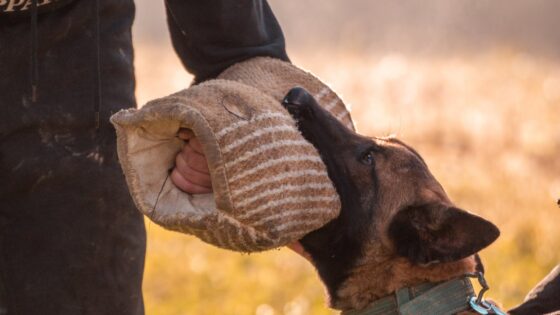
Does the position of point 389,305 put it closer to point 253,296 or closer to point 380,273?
point 380,273

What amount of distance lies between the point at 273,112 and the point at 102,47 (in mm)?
689

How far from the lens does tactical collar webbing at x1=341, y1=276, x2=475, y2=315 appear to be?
4.00 metres

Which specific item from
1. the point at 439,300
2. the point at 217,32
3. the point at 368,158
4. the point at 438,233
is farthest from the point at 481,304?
the point at 217,32

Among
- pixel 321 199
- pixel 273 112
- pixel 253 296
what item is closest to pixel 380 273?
pixel 321 199

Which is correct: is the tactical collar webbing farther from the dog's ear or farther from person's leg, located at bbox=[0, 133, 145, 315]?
person's leg, located at bbox=[0, 133, 145, 315]

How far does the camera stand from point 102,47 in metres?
4.00

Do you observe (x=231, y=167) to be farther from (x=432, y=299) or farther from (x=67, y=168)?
(x=432, y=299)

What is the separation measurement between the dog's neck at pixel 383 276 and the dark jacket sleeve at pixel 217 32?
0.86 m

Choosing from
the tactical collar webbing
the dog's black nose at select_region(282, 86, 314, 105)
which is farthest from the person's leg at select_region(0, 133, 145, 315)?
the tactical collar webbing

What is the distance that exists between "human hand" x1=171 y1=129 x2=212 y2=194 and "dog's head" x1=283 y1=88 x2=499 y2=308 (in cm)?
46

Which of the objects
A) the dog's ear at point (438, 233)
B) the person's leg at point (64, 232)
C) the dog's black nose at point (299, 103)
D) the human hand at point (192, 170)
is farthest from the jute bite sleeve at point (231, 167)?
the dog's ear at point (438, 233)

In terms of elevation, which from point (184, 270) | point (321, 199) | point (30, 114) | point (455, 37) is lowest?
point (455, 37)

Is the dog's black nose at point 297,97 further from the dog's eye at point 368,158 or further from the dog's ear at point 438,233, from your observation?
the dog's ear at point 438,233

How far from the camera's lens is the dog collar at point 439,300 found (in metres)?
4.00
